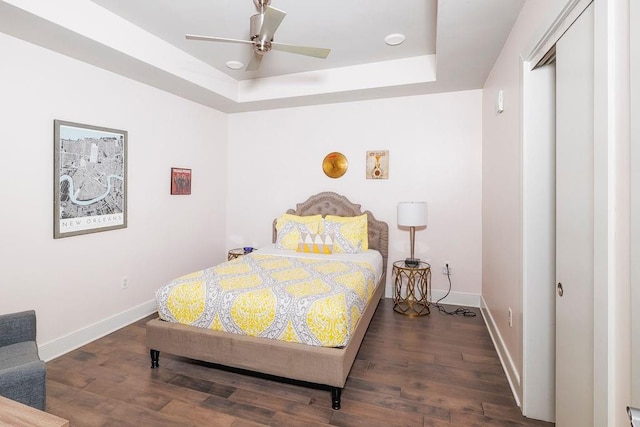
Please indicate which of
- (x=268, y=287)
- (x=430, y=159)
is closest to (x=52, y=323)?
(x=268, y=287)

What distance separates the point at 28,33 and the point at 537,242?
3.71 m

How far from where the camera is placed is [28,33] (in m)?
2.34

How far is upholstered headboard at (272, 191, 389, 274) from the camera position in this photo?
13.3 feet

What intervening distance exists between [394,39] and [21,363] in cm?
358

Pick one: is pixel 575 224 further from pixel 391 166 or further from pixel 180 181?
pixel 180 181

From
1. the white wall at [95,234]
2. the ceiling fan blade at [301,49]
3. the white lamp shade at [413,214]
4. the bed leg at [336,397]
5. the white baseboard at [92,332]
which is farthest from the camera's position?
the white lamp shade at [413,214]

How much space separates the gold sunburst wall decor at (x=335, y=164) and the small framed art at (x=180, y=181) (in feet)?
5.72

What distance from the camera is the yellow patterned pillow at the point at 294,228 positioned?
153 inches

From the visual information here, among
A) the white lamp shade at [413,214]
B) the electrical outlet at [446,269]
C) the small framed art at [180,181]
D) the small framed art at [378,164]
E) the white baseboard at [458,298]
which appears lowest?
the white baseboard at [458,298]

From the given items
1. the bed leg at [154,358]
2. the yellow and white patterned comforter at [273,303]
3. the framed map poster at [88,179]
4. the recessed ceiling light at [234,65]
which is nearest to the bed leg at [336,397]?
the yellow and white patterned comforter at [273,303]

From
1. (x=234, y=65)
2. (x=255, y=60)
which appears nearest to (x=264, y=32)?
(x=255, y=60)

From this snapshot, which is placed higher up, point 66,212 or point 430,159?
point 430,159

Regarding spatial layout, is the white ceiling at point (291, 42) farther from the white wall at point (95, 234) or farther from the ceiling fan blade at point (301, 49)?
the ceiling fan blade at point (301, 49)

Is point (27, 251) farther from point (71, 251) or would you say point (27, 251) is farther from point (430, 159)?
point (430, 159)
